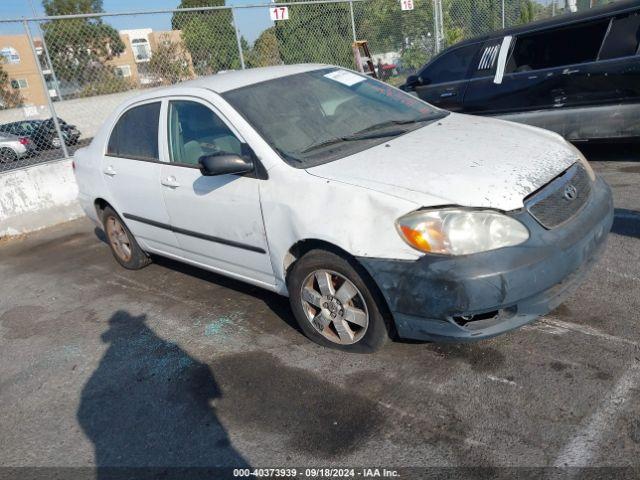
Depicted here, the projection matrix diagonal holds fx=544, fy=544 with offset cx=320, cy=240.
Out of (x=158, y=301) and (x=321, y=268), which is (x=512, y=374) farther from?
(x=158, y=301)

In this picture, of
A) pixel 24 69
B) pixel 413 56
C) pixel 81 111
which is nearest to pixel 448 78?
pixel 81 111

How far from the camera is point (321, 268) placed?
10.3 feet

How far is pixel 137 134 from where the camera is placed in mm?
4562

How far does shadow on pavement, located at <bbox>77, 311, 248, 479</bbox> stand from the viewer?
2689 millimetres

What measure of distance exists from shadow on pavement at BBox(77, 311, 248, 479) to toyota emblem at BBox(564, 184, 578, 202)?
85.7 inches

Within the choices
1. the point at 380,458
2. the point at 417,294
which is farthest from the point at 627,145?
the point at 380,458

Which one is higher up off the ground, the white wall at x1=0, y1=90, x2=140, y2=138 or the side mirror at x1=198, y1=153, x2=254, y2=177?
the white wall at x1=0, y1=90, x2=140, y2=138

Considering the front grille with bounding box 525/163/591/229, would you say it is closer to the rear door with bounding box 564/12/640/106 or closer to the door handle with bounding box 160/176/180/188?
the door handle with bounding box 160/176/180/188

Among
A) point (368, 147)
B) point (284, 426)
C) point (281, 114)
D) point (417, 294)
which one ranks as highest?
point (281, 114)

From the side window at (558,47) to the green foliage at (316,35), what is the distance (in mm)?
5765

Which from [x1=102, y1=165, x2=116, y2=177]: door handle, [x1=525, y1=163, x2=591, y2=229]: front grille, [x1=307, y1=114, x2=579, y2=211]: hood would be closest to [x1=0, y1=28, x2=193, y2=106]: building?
[x1=102, y1=165, x2=116, y2=177]: door handle

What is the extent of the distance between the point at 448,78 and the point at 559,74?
151 cm

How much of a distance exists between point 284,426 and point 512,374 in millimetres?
1232

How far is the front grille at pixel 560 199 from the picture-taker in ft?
9.18
